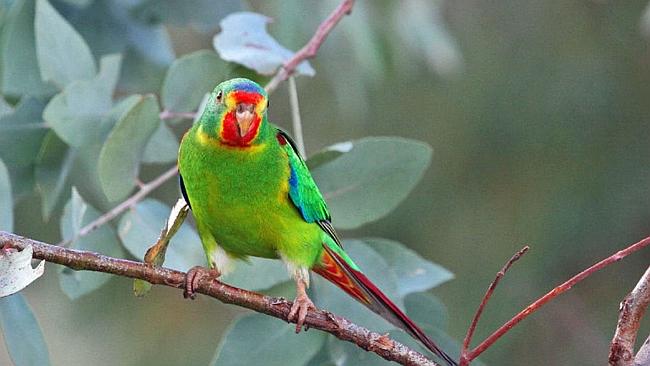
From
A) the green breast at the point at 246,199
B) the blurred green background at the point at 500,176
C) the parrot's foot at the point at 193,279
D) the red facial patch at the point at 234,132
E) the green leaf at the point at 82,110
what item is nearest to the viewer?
the parrot's foot at the point at 193,279

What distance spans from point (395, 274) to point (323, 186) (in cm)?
27

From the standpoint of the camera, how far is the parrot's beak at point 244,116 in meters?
1.82

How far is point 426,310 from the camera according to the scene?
7.52 feet

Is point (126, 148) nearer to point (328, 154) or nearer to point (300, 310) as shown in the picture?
point (328, 154)

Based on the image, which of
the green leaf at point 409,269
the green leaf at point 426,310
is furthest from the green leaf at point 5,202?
the green leaf at point 426,310

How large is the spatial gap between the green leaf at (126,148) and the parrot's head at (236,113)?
223mm

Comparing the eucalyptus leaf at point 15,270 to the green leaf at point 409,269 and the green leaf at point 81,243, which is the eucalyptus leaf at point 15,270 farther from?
the green leaf at point 409,269

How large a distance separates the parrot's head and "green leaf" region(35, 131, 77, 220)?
1.80ft

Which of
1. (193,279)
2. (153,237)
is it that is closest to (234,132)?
(193,279)

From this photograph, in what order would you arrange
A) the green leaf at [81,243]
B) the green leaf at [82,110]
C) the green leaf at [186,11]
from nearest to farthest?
the green leaf at [81,243]
the green leaf at [82,110]
the green leaf at [186,11]

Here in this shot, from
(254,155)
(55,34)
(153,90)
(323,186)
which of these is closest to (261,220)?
(254,155)

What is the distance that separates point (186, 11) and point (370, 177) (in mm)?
1016

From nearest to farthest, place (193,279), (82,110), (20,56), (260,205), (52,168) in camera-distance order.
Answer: (193,279) → (260,205) → (82,110) → (52,168) → (20,56)

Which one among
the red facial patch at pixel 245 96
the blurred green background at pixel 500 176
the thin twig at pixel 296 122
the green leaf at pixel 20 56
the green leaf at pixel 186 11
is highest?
the red facial patch at pixel 245 96
